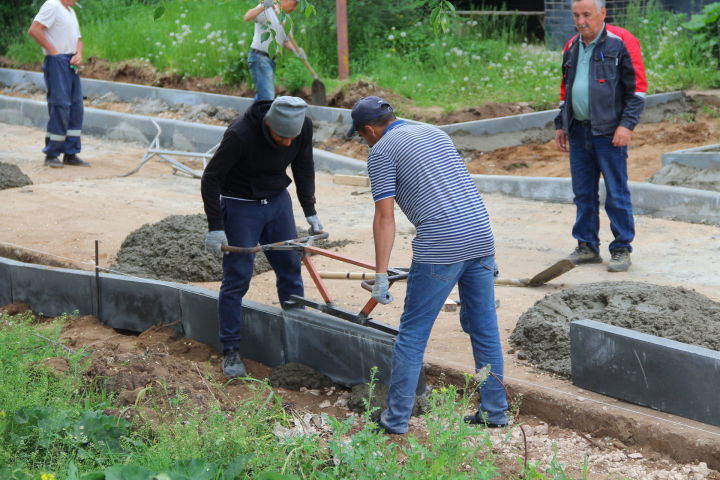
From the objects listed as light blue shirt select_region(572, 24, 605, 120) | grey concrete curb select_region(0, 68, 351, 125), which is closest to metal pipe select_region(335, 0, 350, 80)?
grey concrete curb select_region(0, 68, 351, 125)

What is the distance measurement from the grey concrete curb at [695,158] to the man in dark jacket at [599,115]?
2.64m

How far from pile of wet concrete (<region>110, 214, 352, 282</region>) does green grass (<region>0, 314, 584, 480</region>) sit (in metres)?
2.48

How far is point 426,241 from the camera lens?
4.79 metres

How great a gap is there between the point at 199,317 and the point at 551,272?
8.10 feet

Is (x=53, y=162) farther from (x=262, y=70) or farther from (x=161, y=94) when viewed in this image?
(x=161, y=94)

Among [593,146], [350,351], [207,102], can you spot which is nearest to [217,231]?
[350,351]

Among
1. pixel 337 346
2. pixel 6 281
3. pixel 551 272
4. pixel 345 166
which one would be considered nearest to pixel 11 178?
pixel 6 281

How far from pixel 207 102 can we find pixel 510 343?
9834mm

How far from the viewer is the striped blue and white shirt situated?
473 centimetres

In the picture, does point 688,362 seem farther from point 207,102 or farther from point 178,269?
point 207,102

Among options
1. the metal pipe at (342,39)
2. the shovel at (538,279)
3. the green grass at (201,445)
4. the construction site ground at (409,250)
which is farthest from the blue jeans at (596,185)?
the metal pipe at (342,39)

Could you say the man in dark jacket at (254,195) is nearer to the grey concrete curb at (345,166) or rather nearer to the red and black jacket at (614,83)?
the red and black jacket at (614,83)

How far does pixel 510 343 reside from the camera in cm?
604

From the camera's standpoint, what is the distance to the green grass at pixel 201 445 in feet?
13.6
